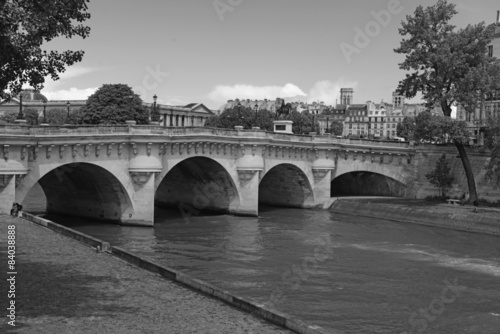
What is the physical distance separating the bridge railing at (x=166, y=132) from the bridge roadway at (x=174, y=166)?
8 cm

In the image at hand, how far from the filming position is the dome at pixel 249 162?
55.2 m

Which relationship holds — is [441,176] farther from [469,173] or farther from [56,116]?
[56,116]

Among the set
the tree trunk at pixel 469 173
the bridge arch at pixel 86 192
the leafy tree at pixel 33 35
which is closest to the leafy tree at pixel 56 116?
the bridge arch at pixel 86 192

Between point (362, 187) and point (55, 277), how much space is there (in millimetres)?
54624

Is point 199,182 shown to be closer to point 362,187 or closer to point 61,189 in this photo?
point 61,189

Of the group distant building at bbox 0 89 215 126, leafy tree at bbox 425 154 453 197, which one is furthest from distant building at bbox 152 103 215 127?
leafy tree at bbox 425 154 453 197

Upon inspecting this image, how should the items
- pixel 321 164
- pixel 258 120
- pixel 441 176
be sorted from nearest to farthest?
pixel 441 176 < pixel 321 164 < pixel 258 120

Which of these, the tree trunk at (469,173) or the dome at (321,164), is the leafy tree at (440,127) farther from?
the dome at (321,164)

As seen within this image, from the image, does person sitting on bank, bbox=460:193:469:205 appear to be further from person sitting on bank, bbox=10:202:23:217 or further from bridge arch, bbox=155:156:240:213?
person sitting on bank, bbox=10:202:23:217

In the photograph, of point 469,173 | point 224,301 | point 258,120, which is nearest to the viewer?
point 224,301

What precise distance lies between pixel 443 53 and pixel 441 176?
13587mm

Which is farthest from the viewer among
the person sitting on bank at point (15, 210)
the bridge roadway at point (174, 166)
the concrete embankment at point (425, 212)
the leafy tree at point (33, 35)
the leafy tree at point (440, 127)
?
the leafy tree at point (440, 127)

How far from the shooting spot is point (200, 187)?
59281mm

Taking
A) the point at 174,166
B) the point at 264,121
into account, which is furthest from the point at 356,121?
the point at 174,166
